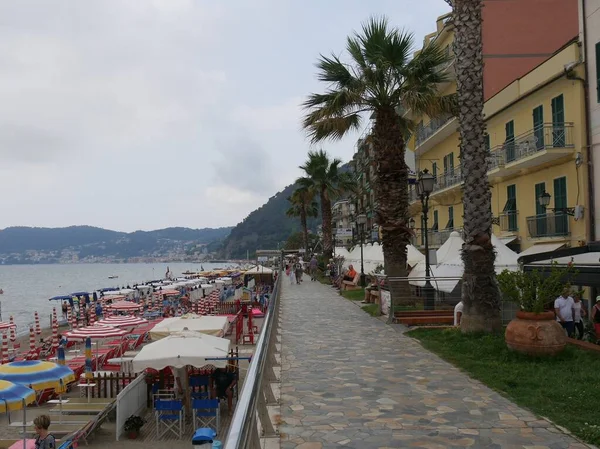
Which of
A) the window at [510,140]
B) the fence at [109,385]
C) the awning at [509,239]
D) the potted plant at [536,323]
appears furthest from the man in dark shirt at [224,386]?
the window at [510,140]

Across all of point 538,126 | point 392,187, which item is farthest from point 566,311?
point 538,126

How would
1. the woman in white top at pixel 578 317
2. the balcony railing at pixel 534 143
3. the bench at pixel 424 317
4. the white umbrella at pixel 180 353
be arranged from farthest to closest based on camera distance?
the balcony railing at pixel 534 143 < the bench at pixel 424 317 < the woman in white top at pixel 578 317 < the white umbrella at pixel 180 353

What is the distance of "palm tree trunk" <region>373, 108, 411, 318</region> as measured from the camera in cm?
1986

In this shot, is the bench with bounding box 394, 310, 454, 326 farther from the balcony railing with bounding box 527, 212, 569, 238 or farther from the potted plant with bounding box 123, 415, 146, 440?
the potted plant with bounding box 123, 415, 146, 440

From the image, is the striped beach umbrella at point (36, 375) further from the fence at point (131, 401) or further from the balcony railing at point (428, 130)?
the balcony railing at point (428, 130)

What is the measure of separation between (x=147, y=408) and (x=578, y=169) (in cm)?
1605

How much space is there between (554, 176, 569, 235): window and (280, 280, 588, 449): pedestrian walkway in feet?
34.5

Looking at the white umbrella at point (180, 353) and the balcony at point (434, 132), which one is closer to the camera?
the white umbrella at point (180, 353)

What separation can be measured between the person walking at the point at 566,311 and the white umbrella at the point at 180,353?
780 centimetres

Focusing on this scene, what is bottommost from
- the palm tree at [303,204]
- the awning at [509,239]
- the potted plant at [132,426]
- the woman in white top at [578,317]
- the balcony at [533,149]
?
the potted plant at [132,426]

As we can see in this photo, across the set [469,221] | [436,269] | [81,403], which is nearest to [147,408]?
[81,403]

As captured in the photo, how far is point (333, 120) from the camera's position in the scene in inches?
809

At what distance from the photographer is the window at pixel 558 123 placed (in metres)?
20.2

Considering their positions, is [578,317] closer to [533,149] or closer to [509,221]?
[533,149]
